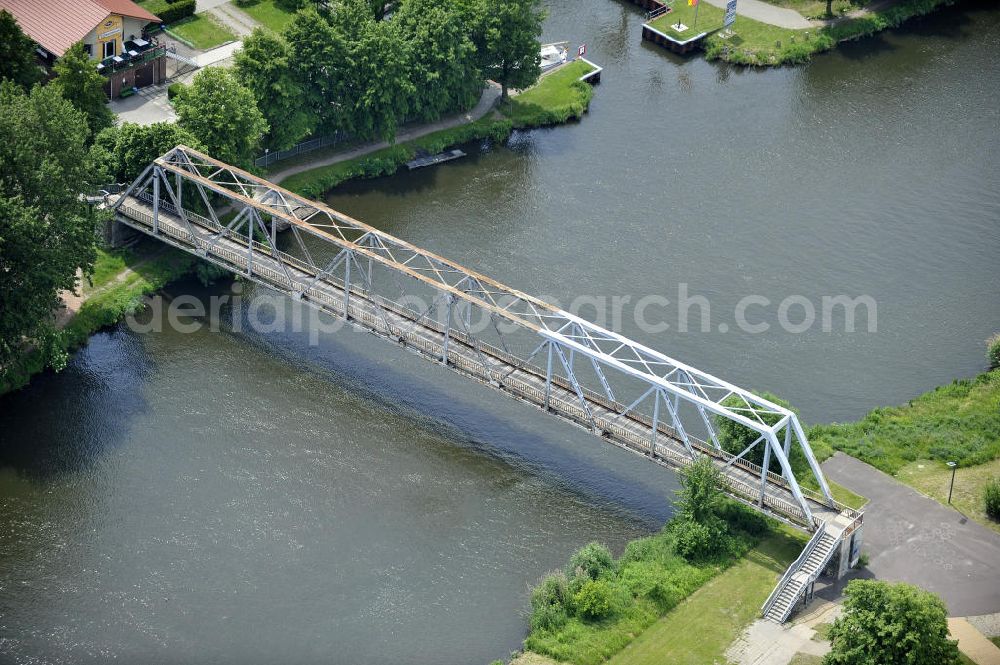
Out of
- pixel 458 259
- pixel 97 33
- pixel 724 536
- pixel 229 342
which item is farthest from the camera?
pixel 97 33

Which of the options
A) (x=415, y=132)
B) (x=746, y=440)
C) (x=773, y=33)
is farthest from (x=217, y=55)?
(x=746, y=440)

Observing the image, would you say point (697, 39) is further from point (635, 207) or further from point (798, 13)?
point (635, 207)

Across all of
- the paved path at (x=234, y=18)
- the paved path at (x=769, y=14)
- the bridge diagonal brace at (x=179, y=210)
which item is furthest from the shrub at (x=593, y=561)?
the paved path at (x=769, y=14)

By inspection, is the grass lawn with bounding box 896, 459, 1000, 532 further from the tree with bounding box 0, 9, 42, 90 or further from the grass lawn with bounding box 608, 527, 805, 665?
the tree with bounding box 0, 9, 42, 90

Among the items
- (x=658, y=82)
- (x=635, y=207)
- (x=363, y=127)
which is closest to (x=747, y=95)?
(x=658, y=82)

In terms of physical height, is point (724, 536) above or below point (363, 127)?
below
